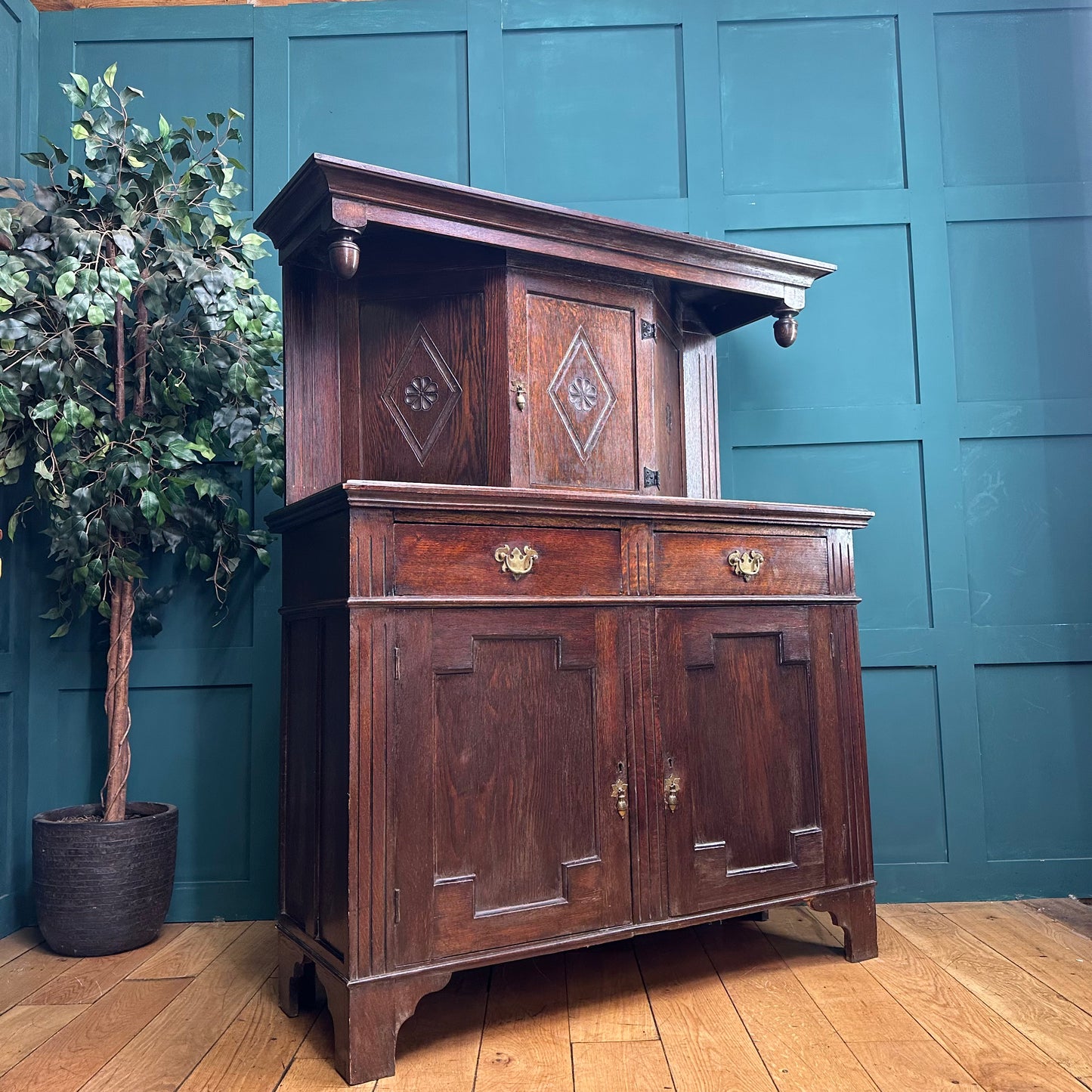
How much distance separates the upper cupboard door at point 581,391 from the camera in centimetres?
212

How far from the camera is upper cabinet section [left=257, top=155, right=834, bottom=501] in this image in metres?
2.06

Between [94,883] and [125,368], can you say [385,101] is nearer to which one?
[125,368]

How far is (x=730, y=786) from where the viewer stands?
2.04 meters

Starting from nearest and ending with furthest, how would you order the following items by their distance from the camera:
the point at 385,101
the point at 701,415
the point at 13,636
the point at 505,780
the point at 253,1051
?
the point at 253,1051, the point at 505,780, the point at 13,636, the point at 701,415, the point at 385,101

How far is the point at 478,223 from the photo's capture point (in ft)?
6.54

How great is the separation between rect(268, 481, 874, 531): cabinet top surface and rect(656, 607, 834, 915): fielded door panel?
0.69 feet

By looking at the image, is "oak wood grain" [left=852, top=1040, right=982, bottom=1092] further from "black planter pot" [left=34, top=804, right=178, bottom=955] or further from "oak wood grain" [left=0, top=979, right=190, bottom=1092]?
"black planter pot" [left=34, top=804, right=178, bottom=955]

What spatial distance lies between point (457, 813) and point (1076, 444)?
2.14 meters

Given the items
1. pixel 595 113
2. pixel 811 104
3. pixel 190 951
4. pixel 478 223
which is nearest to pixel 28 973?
pixel 190 951

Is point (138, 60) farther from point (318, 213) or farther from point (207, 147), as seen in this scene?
point (318, 213)

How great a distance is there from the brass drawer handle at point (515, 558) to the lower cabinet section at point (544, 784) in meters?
0.08

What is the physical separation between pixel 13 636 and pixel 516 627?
1.53 m

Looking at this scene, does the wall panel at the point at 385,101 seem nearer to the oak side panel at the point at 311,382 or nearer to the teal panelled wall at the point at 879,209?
the teal panelled wall at the point at 879,209

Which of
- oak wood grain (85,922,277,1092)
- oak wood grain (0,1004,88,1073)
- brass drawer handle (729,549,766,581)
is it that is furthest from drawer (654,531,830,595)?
oak wood grain (0,1004,88,1073)
